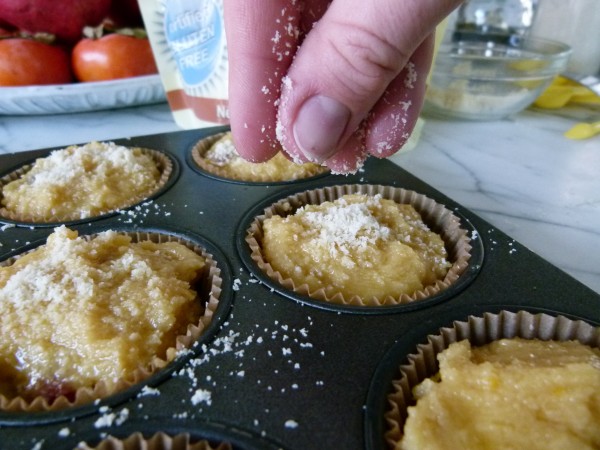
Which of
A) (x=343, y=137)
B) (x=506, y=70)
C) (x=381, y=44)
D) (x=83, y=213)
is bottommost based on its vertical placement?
(x=83, y=213)

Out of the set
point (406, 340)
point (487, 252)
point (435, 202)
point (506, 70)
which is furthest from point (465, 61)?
point (406, 340)

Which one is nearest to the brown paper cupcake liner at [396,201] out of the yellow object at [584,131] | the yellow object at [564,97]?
the yellow object at [584,131]

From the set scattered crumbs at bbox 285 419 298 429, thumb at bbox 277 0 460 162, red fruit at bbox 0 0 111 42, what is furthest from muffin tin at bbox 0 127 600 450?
red fruit at bbox 0 0 111 42

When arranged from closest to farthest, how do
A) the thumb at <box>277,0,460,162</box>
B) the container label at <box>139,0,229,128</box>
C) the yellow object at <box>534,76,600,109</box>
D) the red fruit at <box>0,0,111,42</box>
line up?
the thumb at <box>277,0,460,162</box>, the container label at <box>139,0,229,128</box>, the red fruit at <box>0,0,111,42</box>, the yellow object at <box>534,76,600,109</box>

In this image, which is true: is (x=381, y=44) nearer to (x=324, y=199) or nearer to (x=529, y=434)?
(x=529, y=434)

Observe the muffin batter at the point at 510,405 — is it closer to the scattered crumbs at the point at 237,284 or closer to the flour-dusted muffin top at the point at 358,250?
the flour-dusted muffin top at the point at 358,250

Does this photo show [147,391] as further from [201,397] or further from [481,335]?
[481,335]

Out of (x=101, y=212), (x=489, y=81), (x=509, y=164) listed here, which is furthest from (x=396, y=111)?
(x=489, y=81)

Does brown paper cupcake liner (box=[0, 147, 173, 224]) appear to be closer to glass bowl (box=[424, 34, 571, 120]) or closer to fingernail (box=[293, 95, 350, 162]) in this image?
fingernail (box=[293, 95, 350, 162])
